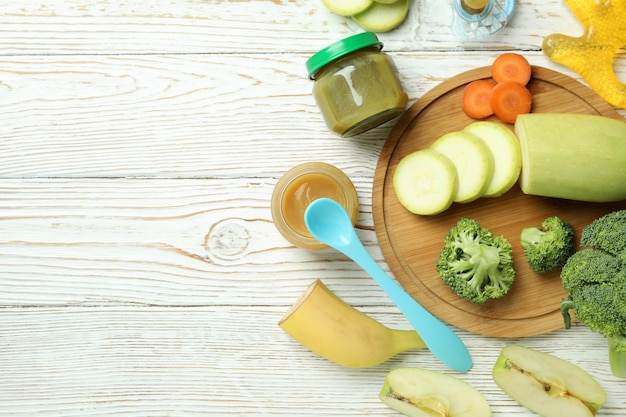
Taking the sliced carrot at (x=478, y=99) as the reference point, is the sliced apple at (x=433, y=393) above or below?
below

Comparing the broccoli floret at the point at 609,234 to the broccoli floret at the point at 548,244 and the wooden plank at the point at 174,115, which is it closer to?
the broccoli floret at the point at 548,244

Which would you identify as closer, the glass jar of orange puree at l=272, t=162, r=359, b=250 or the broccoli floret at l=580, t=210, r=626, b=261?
the broccoli floret at l=580, t=210, r=626, b=261

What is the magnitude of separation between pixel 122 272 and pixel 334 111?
0.59 m

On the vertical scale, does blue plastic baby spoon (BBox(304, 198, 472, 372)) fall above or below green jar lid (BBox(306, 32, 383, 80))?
below

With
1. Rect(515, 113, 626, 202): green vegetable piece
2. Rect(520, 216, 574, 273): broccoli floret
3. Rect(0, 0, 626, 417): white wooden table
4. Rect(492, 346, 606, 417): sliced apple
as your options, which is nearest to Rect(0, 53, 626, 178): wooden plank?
Rect(0, 0, 626, 417): white wooden table

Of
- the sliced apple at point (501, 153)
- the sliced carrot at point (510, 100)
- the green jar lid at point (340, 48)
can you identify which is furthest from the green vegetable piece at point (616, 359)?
the green jar lid at point (340, 48)

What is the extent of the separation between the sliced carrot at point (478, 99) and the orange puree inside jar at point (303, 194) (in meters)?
0.32

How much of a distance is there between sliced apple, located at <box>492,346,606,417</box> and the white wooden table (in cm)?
5

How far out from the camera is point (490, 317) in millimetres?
1228

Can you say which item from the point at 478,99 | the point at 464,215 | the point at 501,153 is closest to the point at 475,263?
the point at 464,215

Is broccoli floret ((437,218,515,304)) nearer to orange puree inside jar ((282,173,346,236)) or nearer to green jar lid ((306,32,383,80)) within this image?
orange puree inside jar ((282,173,346,236))

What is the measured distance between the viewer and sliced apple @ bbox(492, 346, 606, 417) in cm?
121

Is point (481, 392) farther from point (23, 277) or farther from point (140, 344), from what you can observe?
point (23, 277)

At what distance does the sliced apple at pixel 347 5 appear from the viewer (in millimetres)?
1214
